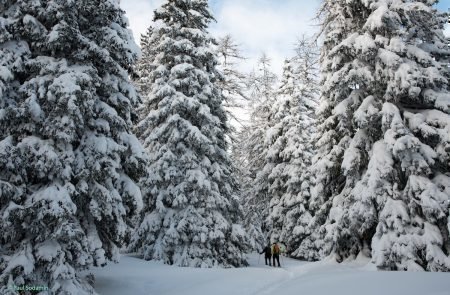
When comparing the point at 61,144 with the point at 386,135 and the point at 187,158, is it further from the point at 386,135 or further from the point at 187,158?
the point at 386,135

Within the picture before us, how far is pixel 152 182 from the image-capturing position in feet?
66.5

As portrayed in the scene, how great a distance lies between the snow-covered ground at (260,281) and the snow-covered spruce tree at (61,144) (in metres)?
2.51

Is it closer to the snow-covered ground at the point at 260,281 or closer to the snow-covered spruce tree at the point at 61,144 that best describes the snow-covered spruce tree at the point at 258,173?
the snow-covered ground at the point at 260,281

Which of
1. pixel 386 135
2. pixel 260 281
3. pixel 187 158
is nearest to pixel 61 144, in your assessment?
pixel 260 281

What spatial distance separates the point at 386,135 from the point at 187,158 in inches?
367

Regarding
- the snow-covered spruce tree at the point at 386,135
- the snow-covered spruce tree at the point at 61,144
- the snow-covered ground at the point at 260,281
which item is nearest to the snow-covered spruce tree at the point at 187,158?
the snow-covered ground at the point at 260,281

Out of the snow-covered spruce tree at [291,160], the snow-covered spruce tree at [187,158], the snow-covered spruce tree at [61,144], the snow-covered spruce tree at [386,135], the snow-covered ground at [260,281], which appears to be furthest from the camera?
the snow-covered spruce tree at [291,160]

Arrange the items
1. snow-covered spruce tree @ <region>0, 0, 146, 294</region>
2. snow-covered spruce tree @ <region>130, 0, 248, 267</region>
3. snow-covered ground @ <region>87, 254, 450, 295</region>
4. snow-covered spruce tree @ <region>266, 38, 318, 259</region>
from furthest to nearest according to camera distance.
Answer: snow-covered spruce tree @ <region>266, 38, 318, 259</region> → snow-covered spruce tree @ <region>130, 0, 248, 267</region> → snow-covered spruce tree @ <region>0, 0, 146, 294</region> → snow-covered ground @ <region>87, 254, 450, 295</region>

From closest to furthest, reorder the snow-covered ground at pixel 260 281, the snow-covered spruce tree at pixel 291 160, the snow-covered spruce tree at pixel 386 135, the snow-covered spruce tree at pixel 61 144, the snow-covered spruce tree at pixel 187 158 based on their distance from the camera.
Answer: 1. the snow-covered ground at pixel 260 281
2. the snow-covered spruce tree at pixel 61 144
3. the snow-covered spruce tree at pixel 386 135
4. the snow-covered spruce tree at pixel 187 158
5. the snow-covered spruce tree at pixel 291 160

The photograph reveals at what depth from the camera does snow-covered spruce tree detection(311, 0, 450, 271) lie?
1386cm

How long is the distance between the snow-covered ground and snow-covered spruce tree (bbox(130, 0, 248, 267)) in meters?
1.87

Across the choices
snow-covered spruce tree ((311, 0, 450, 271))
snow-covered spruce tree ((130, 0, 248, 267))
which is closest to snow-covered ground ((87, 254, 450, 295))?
snow-covered spruce tree ((311, 0, 450, 271))

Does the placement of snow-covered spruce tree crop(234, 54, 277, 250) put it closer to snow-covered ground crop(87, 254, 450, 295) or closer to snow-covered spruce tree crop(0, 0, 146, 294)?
snow-covered ground crop(87, 254, 450, 295)

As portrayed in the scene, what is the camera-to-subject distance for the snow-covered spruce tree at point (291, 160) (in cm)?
2894
